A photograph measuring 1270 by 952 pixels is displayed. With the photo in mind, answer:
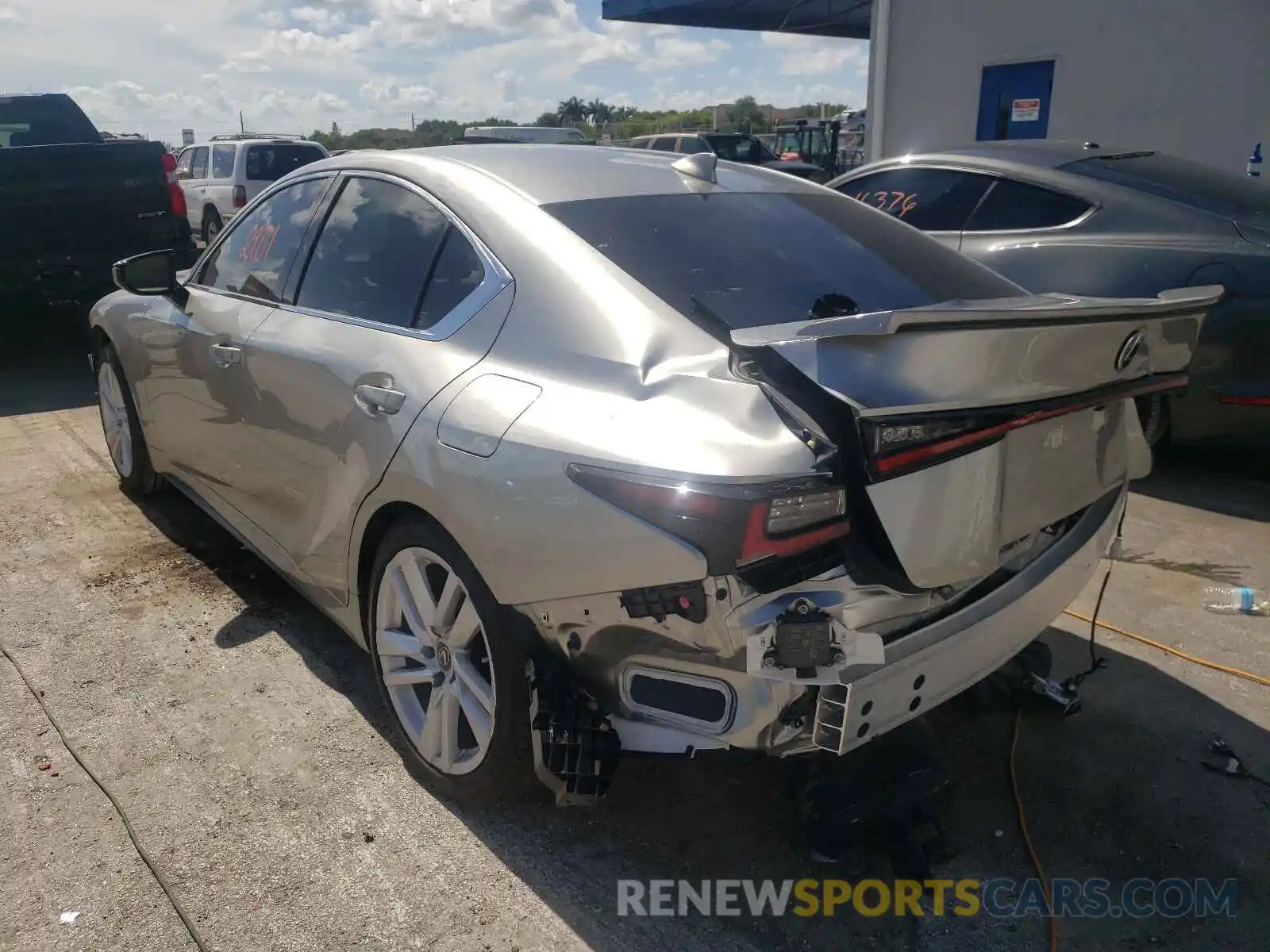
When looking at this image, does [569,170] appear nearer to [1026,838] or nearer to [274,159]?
[1026,838]

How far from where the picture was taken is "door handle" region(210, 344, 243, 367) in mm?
3486

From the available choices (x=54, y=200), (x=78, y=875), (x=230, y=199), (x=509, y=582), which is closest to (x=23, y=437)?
A: (x=54, y=200)

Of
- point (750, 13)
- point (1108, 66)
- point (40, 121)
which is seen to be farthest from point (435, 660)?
point (750, 13)

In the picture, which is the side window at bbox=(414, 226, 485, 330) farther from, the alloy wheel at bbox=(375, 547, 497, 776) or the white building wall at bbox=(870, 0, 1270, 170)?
the white building wall at bbox=(870, 0, 1270, 170)

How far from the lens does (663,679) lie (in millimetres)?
2146

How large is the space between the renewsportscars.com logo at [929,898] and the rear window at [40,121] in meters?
10.00

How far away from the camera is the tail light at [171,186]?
28.0ft

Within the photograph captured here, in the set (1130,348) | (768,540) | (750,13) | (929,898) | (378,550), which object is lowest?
(929,898)

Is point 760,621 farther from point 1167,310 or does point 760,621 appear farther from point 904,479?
point 1167,310

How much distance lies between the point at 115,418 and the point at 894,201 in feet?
14.8

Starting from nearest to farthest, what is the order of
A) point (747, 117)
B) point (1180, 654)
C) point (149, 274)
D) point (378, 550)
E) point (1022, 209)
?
point (378, 550) < point (1180, 654) < point (149, 274) < point (1022, 209) < point (747, 117)

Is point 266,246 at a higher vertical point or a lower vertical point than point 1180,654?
higher

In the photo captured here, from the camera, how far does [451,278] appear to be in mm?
2736

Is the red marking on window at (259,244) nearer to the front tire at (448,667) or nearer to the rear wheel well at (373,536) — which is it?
the rear wheel well at (373,536)
